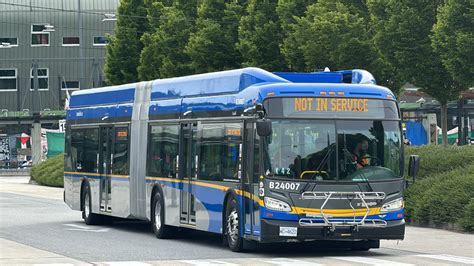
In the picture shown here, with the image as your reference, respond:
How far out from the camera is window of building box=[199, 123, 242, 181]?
20298mm

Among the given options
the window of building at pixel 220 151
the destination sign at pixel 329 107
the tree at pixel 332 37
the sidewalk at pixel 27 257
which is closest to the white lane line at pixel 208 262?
the sidewalk at pixel 27 257

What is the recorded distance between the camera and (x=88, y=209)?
28781 mm

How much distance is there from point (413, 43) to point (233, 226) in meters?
15.0

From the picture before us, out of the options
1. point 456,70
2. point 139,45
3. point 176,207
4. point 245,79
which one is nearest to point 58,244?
point 176,207

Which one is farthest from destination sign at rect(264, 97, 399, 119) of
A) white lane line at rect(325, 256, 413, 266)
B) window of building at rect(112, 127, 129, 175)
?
window of building at rect(112, 127, 129, 175)

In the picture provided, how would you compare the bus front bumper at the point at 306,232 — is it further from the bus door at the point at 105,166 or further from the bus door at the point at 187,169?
the bus door at the point at 105,166

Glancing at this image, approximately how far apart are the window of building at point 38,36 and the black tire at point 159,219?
7184 cm

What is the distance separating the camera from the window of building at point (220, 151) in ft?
66.6

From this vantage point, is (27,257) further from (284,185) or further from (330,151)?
(330,151)

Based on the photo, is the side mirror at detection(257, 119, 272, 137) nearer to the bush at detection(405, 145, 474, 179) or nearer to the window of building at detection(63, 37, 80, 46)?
the bush at detection(405, 145, 474, 179)

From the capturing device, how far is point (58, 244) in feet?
73.8

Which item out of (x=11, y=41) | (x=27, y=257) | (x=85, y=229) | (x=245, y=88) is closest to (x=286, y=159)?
(x=245, y=88)

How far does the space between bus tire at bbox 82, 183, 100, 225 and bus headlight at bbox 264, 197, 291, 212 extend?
33.7ft

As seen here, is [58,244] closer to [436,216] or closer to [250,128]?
[250,128]
